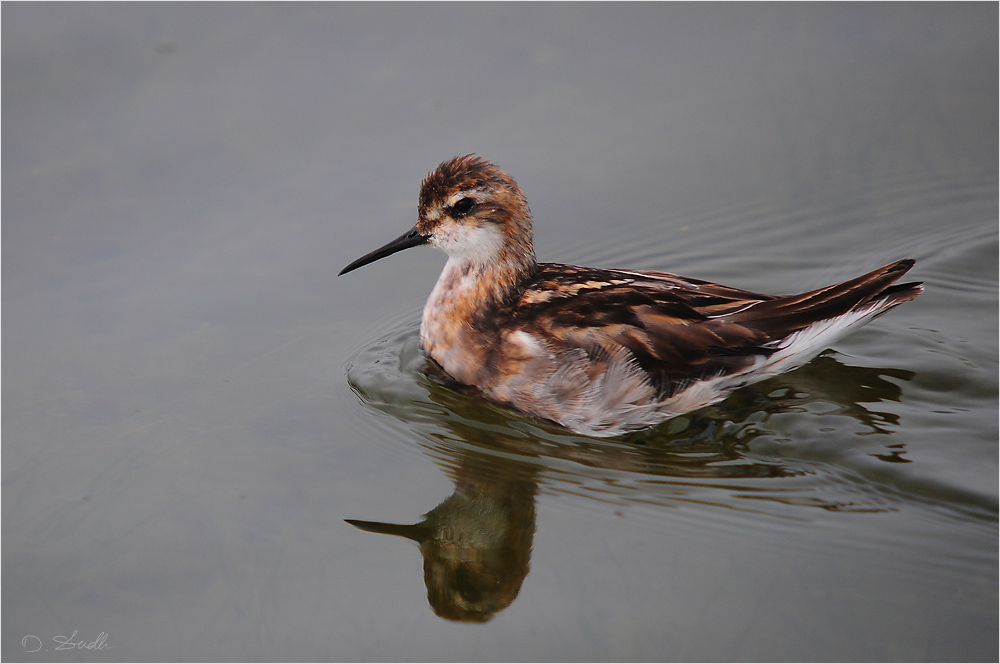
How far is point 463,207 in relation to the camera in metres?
6.71

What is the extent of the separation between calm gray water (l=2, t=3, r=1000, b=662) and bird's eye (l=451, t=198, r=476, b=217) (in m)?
1.07

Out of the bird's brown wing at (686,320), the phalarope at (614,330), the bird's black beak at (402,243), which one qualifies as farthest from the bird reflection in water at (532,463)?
the bird's black beak at (402,243)

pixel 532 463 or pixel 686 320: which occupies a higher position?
pixel 686 320

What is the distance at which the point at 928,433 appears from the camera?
5922mm

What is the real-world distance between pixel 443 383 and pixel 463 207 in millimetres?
1198

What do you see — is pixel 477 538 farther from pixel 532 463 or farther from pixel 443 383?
pixel 443 383

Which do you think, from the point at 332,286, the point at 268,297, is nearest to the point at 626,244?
the point at 332,286

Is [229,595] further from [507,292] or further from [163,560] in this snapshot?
[507,292]

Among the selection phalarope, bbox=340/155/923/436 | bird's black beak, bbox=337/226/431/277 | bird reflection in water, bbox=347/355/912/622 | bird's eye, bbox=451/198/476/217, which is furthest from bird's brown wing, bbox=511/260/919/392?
bird's black beak, bbox=337/226/431/277

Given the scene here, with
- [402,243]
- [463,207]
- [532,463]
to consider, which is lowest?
[532,463]

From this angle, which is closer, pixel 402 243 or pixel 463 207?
pixel 463 207

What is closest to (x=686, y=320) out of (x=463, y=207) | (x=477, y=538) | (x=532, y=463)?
(x=532, y=463)

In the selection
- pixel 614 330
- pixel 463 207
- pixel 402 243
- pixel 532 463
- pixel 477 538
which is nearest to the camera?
pixel 477 538

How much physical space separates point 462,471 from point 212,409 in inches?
70.0
